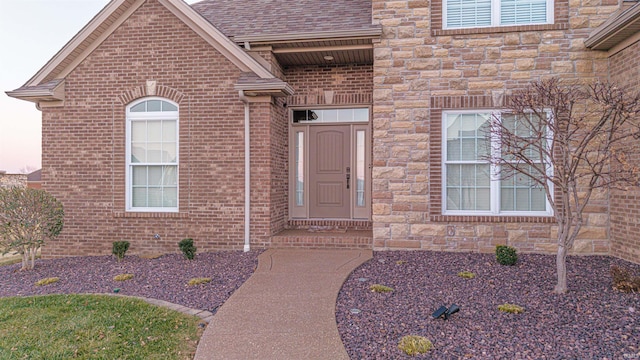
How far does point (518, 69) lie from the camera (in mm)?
6906

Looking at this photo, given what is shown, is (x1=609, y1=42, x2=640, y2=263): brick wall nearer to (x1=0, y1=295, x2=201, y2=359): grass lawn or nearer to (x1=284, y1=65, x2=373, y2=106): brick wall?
(x1=284, y1=65, x2=373, y2=106): brick wall

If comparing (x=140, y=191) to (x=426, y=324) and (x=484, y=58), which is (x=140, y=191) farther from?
(x=484, y=58)

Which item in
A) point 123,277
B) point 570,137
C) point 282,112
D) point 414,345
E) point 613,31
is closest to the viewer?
point 414,345

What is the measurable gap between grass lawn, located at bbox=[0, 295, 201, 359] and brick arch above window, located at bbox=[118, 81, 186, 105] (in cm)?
401

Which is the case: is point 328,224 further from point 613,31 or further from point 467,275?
point 613,31

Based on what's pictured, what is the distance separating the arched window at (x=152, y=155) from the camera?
25.2ft

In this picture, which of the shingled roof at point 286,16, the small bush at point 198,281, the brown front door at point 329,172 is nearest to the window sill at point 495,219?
the brown front door at point 329,172

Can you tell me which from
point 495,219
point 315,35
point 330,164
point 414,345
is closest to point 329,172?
point 330,164

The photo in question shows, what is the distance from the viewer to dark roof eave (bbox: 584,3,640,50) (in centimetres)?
550

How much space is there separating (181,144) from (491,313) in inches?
234

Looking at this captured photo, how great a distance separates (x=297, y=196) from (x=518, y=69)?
4.98m

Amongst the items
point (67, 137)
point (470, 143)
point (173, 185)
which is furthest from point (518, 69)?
point (67, 137)

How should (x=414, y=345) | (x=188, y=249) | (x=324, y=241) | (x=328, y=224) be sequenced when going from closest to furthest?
(x=414, y=345)
(x=188, y=249)
(x=324, y=241)
(x=328, y=224)

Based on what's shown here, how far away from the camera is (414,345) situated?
11.1ft
